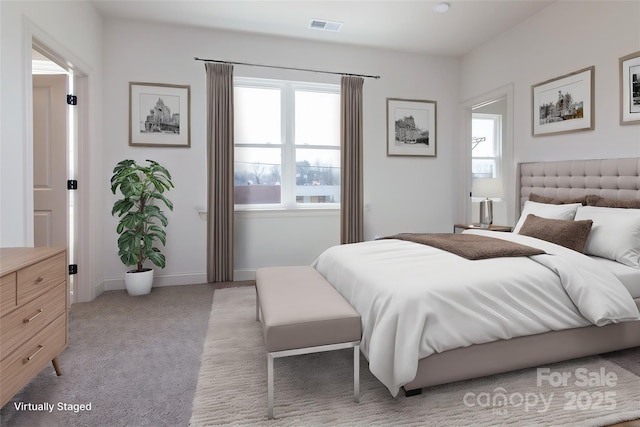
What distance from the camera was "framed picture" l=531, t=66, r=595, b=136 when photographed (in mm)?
3236

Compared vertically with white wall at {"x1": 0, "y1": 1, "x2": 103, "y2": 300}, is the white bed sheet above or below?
below

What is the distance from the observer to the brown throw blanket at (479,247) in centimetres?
230

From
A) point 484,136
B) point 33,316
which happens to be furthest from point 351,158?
point 33,316

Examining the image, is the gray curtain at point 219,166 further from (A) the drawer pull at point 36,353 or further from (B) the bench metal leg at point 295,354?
(B) the bench metal leg at point 295,354

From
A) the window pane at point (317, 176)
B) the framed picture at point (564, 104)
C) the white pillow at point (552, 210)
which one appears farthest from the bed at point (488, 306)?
the window pane at point (317, 176)

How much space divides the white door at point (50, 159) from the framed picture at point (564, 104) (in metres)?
4.73

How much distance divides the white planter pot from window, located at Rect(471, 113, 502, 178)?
16.8ft

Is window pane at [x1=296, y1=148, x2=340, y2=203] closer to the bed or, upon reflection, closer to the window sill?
the window sill

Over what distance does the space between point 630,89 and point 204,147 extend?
4088 mm

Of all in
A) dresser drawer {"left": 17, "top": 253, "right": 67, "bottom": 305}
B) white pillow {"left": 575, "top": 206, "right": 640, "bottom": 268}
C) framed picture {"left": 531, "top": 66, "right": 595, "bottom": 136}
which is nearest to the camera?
dresser drawer {"left": 17, "top": 253, "right": 67, "bottom": 305}

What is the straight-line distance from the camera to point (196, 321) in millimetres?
2996

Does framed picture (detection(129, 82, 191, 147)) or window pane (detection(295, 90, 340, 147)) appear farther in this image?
window pane (detection(295, 90, 340, 147))

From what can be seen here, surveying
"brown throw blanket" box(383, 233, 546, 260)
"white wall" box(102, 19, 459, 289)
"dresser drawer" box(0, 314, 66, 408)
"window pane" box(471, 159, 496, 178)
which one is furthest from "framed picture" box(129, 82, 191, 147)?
"window pane" box(471, 159, 496, 178)

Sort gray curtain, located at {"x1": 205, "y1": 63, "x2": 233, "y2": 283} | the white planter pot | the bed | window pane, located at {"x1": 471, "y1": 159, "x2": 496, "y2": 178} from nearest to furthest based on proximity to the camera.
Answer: the bed < the white planter pot < gray curtain, located at {"x1": 205, "y1": 63, "x2": 233, "y2": 283} < window pane, located at {"x1": 471, "y1": 159, "x2": 496, "y2": 178}
